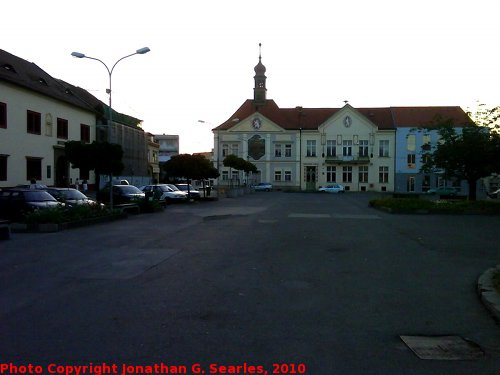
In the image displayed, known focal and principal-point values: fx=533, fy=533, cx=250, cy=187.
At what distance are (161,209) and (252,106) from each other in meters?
59.1

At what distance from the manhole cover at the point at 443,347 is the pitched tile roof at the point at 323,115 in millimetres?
73597

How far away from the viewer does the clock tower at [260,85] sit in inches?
3339

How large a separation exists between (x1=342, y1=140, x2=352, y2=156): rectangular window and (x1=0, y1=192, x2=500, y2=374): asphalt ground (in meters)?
64.3

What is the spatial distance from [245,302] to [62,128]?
4198cm

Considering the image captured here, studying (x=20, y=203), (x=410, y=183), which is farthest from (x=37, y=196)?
(x=410, y=183)

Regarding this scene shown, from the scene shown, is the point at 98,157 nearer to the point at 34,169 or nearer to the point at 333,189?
the point at 34,169

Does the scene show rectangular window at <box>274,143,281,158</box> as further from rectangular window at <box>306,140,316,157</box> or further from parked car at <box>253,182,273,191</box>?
parked car at <box>253,182,273,191</box>

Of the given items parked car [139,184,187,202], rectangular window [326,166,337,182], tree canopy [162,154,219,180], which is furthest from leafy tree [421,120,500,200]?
rectangular window [326,166,337,182]

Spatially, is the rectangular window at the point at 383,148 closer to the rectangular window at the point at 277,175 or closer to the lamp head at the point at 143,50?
the rectangular window at the point at 277,175

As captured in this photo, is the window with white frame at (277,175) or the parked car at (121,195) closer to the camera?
the parked car at (121,195)

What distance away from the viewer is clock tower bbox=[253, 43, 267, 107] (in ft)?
278

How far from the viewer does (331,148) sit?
78625 mm

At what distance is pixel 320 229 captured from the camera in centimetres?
1783

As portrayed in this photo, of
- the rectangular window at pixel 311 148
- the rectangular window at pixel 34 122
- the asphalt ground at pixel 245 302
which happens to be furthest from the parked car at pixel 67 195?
the rectangular window at pixel 311 148
